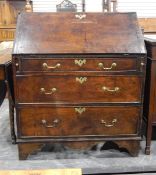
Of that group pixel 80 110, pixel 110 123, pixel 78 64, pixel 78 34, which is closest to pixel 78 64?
pixel 78 64

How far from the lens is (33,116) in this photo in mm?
2152

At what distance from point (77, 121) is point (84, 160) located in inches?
13.3

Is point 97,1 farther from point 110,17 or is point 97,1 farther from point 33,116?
point 33,116

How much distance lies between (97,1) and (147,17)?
2.50ft

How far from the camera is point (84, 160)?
2266 mm

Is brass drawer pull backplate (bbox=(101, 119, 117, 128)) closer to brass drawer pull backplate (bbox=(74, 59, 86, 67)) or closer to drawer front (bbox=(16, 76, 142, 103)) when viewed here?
drawer front (bbox=(16, 76, 142, 103))

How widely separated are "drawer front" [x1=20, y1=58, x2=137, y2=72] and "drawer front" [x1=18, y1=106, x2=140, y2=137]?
30 centimetres

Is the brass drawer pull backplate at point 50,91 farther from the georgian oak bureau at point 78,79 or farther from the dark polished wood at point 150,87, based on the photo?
the dark polished wood at point 150,87

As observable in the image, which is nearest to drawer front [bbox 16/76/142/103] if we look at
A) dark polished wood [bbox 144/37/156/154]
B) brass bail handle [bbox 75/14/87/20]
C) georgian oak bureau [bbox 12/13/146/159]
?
georgian oak bureau [bbox 12/13/146/159]

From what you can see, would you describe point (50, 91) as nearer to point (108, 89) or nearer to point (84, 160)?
point (108, 89)

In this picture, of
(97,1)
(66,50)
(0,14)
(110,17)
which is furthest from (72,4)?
(66,50)

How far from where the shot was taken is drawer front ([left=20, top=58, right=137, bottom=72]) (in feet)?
6.63

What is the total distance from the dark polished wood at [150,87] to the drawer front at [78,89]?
0.12m

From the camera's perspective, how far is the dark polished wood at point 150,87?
207cm
